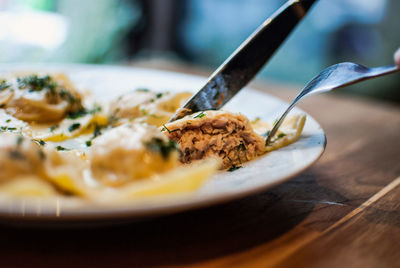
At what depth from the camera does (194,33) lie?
999 cm

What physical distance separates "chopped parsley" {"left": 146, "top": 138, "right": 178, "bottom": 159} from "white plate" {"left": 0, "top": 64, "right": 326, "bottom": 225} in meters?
0.19

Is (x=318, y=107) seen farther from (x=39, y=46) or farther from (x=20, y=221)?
(x=39, y=46)

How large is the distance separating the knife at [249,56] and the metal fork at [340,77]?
482 mm

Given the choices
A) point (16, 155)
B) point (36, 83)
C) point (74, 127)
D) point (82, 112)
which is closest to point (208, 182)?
point (16, 155)

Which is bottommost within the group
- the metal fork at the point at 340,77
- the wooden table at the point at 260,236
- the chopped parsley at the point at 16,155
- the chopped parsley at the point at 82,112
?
the wooden table at the point at 260,236

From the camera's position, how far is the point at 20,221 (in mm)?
1359

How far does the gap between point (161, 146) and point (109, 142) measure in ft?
0.76

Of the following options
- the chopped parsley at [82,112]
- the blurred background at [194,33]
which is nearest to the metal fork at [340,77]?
the chopped parsley at [82,112]

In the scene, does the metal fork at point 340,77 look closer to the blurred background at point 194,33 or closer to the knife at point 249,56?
Answer: the knife at point 249,56

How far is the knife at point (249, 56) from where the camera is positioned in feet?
8.44

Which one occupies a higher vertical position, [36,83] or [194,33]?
[194,33]

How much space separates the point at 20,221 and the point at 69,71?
106 inches

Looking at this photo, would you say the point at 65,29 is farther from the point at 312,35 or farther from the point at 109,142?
the point at 109,142

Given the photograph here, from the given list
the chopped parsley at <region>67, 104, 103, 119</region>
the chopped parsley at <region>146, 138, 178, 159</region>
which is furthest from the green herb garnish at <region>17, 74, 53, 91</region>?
the chopped parsley at <region>146, 138, 178, 159</region>
